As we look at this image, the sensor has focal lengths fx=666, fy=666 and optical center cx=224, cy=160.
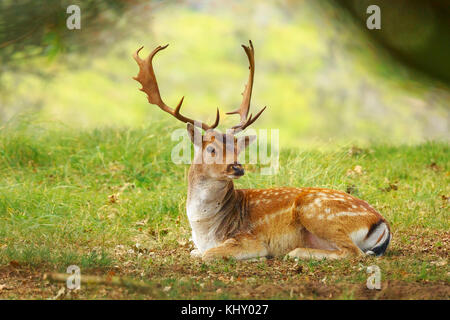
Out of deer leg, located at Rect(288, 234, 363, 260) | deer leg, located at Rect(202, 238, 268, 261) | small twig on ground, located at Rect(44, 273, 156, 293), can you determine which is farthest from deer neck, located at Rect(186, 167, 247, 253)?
small twig on ground, located at Rect(44, 273, 156, 293)

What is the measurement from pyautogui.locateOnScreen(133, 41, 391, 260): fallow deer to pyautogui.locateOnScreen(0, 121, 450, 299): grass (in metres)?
0.16

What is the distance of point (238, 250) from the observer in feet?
16.4

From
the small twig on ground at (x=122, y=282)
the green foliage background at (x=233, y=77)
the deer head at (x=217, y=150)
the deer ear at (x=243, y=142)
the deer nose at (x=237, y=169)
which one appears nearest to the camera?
the small twig on ground at (x=122, y=282)

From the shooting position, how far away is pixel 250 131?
7414 mm

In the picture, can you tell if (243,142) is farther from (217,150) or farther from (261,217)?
(261,217)

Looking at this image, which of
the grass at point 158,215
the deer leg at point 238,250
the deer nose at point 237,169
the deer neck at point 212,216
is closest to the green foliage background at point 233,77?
the grass at point 158,215

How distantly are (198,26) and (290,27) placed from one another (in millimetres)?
2509

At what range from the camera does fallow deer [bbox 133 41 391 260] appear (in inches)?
195

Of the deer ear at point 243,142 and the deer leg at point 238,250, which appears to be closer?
the deer leg at point 238,250

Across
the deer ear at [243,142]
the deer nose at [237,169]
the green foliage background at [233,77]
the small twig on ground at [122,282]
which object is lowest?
the small twig on ground at [122,282]

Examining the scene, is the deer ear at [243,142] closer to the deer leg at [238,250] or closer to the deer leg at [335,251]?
the deer leg at [238,250]

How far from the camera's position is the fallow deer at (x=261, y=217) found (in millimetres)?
4941
